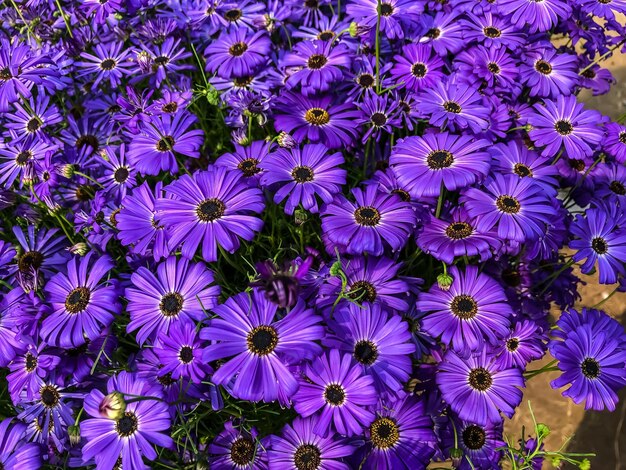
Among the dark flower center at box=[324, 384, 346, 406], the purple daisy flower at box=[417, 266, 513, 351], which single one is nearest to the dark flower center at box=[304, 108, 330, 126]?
the purple daisy flower at box=[417, 266, 513, 351]

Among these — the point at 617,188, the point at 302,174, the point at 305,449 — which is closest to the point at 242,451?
the point at 305,449

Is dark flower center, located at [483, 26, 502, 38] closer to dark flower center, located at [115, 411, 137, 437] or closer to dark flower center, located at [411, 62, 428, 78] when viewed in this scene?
dark flower center, located at [411, 62, 428, 78]

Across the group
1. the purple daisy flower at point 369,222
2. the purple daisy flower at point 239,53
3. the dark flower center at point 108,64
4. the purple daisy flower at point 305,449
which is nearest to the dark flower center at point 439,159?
the purple daisy flower at point 369,222

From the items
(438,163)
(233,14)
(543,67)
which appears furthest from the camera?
(233,14)

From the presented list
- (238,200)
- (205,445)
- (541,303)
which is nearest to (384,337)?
(238,200)

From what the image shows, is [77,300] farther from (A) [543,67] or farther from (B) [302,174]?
(A) [543,67]

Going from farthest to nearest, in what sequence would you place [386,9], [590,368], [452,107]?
[386,9]
[452,107]
[590,368]

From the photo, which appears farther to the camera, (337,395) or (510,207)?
(510,207)
